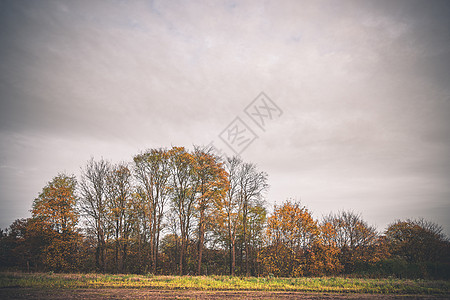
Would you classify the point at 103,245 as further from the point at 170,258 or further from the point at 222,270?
the point at 222,270

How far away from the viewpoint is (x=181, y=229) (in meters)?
26.4

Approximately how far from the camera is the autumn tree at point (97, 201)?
88.0 ft

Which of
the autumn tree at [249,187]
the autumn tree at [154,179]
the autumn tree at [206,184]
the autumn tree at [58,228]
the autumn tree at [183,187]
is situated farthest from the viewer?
the autumn tree at [249,187]

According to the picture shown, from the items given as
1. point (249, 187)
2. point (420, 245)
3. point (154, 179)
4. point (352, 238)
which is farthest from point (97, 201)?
point (420, 245)

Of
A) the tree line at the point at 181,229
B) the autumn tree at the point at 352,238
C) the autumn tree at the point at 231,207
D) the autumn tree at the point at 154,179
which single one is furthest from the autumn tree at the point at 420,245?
the autumn tree at the point at 154,179

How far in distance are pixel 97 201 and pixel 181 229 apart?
34.7 ft

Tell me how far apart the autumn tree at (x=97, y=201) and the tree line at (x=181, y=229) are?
11 cm

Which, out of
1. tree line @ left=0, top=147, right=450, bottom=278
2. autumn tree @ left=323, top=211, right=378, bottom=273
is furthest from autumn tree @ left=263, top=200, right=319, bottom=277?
autumn tree @ left=323, top=211, right=378, bottom=273

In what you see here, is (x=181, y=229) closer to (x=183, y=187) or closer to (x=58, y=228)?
(x=183, y=187)

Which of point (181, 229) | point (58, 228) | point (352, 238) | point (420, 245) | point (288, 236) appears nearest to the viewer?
point (288, 236)

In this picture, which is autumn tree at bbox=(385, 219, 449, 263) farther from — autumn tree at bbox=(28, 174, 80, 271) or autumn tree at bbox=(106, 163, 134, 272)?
autumn tree at bbox=(28, 174, 80, 271)

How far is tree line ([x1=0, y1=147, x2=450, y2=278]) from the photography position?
23.7m

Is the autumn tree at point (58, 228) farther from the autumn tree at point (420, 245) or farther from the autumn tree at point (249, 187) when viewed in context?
the autumn tree at point (420, 245)

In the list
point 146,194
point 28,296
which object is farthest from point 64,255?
point 28,296
